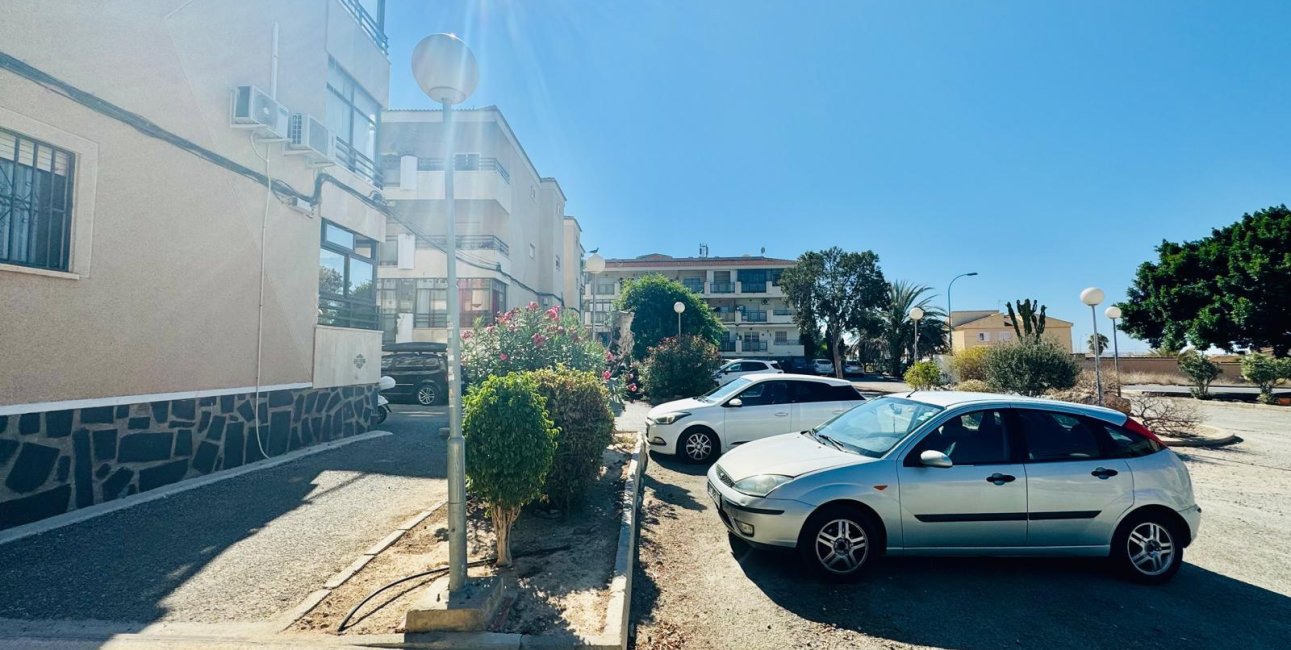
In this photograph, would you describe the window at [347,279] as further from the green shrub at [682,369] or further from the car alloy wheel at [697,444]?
the green shrub at [682,369]

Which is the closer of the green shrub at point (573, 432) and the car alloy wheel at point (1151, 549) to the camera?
the car alloy wheel at point (1151, 549)

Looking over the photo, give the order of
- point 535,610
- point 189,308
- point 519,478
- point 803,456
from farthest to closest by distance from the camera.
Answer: point 189,308, point 803,456, point 519,478, point 535,610

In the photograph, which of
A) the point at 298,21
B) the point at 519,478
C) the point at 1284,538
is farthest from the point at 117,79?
the point at 1284,538

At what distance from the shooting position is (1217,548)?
5.04m

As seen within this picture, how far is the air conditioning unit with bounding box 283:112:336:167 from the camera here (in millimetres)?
8227

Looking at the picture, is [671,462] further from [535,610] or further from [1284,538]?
[1284,538]

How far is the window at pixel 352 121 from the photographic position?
10.0m

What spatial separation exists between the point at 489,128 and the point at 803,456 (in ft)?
70.6

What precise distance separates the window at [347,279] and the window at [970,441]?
957 centimetres

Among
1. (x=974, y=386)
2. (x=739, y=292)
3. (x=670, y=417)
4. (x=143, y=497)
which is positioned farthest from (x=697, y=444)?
(x=739, y=292)

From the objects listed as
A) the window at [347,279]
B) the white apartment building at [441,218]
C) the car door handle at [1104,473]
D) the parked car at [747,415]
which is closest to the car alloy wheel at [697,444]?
the parked car at [747,415]

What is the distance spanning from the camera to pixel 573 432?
532 cm

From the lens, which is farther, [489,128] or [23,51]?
[489,128]

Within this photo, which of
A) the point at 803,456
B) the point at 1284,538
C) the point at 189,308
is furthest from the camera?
the point at 189,308
